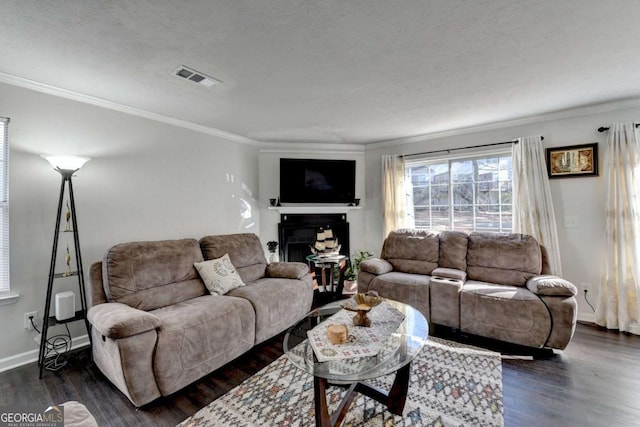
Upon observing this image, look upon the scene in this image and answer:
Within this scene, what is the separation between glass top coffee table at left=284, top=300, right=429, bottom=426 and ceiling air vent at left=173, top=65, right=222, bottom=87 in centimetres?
217

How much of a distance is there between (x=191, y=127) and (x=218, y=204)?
3.57 ft

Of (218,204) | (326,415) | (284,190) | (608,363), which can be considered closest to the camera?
(326,415)

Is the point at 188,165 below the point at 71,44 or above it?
below

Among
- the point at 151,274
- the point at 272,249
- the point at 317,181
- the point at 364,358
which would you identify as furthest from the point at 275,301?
the point at 317,181

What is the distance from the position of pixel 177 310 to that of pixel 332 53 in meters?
2.36

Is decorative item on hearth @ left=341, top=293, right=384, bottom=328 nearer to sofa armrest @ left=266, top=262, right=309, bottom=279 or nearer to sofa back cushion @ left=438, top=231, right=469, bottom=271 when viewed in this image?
sofa armrest @ left=266, top=262, right=309, bottom=279

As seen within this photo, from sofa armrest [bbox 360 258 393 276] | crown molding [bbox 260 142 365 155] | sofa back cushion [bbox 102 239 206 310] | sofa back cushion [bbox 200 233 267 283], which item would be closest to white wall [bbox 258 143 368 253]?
crown molding [bbox 260 142 365 155]

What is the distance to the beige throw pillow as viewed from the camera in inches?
110

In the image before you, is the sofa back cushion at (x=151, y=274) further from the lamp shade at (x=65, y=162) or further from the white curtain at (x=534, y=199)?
the white curtain at (x=534, y=199)

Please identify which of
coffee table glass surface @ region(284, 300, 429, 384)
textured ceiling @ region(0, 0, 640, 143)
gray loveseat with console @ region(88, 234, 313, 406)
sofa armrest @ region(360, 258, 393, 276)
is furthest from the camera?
sofa armrest @ region(360, 258, 393, 276)

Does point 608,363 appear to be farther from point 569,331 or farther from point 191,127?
point 191,127

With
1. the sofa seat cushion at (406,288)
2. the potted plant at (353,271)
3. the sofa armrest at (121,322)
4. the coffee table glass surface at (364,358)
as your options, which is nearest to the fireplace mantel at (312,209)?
the potted plant at (353,271)

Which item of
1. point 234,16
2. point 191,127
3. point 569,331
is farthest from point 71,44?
point 569,331

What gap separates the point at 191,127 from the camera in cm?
362
